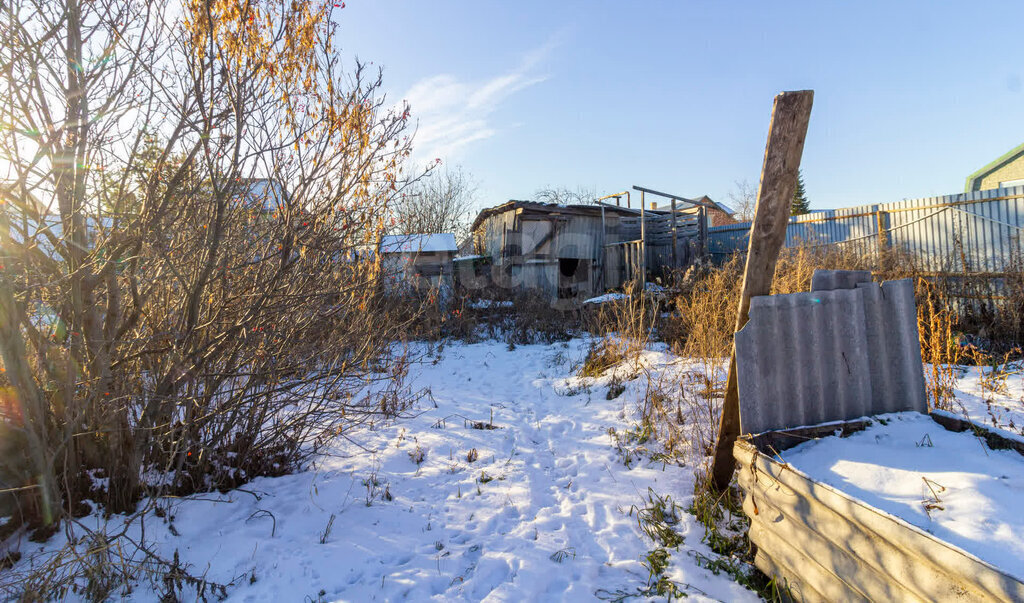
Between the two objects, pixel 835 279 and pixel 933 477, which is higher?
pixel 835 279

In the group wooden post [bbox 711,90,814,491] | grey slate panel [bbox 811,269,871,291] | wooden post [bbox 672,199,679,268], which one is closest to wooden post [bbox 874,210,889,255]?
wooden post [bbox 672,199,679,268]

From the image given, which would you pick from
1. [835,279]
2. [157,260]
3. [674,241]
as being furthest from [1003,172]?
[157,260]

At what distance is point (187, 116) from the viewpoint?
251 cm

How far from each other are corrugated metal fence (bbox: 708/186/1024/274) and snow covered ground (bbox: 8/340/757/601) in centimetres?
749

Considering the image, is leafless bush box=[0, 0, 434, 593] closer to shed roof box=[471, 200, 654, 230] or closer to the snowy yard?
the snowy yard

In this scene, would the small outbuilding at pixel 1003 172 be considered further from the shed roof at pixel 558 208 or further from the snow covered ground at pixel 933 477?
the snow covered ground at pixel 933 477

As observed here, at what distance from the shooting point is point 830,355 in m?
2.79

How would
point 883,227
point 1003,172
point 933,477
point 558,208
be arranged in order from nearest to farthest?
point 933,477, point 883,227, point 558,208, point 1003,172

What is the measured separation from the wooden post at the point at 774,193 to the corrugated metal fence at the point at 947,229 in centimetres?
699

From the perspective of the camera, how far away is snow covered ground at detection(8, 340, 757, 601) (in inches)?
97.6

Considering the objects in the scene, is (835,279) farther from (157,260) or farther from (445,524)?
(157,260)

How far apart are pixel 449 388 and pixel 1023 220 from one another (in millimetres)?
10610

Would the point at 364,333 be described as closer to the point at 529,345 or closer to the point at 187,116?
the point at 187,116

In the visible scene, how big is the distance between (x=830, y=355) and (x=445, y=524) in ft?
8.76
